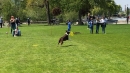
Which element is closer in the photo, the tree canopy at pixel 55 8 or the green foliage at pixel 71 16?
the tree canopy at pixel 55 8

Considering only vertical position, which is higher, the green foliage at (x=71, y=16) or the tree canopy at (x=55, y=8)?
the tree canopy at (x=55, y=8)

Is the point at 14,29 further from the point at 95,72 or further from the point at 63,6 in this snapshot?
the point at 63,6

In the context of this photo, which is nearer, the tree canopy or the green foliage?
the tree canopy

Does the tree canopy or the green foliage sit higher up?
the tree canopy

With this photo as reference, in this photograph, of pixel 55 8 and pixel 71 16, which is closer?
pixel 55 8

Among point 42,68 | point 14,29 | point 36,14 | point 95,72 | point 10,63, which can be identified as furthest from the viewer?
point 36,14

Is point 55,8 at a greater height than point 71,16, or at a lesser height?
greater

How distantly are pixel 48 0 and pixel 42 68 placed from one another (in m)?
60.6

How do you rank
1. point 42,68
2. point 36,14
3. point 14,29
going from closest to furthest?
point 42,68
point 14,29
point 36,14

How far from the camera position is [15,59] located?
12.9 metres

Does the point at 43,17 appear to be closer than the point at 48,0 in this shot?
No

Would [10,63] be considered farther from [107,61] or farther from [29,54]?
[107,61]

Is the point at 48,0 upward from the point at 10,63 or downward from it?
upward

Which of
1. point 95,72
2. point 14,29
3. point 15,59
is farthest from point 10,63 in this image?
point 14,29
